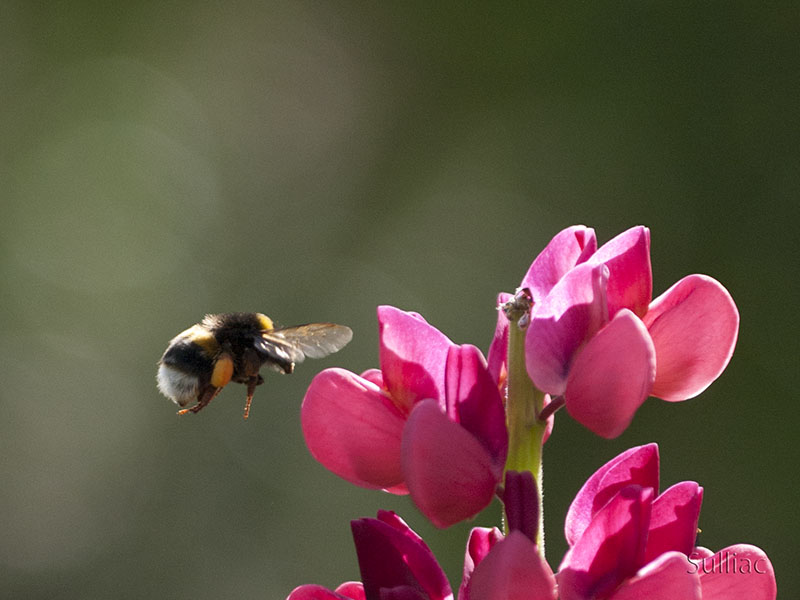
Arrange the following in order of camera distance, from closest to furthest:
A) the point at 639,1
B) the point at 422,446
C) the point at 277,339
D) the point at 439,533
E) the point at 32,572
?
the point at 422,446 → the point at 277,339 → the point at 439,533 → the point at 639,1 → the point at 32,572

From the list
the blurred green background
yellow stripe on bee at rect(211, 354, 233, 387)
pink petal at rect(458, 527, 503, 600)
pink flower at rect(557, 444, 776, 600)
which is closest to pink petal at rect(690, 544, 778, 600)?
pink flower at rect(557, 444, 776, 600)

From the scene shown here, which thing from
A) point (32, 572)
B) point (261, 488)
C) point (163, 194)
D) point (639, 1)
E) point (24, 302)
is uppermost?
point (639, 1)

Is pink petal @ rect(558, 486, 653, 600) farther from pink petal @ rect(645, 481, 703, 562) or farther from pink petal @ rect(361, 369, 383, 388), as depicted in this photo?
pink petal @ rect(361, 369, 383, 388)

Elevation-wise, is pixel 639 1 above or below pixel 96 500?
above

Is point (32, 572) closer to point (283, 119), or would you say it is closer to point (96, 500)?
point (96, 500)

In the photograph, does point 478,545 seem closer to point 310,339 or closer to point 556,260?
point 556,260

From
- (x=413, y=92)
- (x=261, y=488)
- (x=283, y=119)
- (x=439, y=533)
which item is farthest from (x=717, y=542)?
(x=283, y=119)
